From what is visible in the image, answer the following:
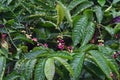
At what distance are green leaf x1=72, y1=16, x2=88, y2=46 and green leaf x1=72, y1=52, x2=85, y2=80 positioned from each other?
13 centimetres

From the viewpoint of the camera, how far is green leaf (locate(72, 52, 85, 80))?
3.50 feet

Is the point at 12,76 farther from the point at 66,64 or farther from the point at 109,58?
the point at 109,58

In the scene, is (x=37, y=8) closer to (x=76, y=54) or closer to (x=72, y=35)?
(x=72, y=35)

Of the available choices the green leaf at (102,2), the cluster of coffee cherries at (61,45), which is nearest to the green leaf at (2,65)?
the cluster of coffee cherries at (61,45)

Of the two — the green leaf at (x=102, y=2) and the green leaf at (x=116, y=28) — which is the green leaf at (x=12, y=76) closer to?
the green leaf at (x=116, y=28)

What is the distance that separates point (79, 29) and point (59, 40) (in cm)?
9

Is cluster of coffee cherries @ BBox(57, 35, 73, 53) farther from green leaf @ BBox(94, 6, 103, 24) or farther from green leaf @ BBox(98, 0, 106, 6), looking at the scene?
green leaf @ BBox(98, 0, 106, 6)

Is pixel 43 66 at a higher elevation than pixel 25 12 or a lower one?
lower

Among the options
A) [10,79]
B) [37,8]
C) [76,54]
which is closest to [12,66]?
[10,79]

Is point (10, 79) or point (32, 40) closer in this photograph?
point (10, 79)

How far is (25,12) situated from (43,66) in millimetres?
458

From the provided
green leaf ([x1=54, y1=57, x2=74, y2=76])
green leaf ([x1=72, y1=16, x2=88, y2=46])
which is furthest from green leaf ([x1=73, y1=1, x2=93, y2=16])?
green leaf ([x1=54, y1=57, x2=74, y2=76])

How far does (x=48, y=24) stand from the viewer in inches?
54.3

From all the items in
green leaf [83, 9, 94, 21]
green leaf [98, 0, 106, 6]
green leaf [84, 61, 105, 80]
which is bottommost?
green leaf [84, 61, 105, 80]
